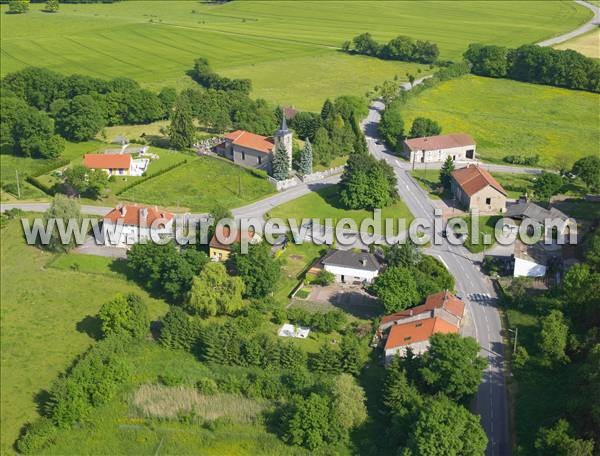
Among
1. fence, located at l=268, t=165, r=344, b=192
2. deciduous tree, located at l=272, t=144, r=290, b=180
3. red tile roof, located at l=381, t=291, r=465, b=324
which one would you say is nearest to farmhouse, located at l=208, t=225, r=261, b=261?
red tile roof, located at l=381, t=291, r=465, b=324

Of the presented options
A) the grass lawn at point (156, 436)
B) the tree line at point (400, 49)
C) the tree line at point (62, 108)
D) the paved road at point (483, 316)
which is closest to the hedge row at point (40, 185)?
the tree line at point (62, 108)

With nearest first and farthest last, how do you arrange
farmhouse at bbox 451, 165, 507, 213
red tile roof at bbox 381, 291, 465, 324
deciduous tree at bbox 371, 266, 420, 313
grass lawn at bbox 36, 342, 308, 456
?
grass lawn at bbox 36, 342, 308, 456
red tile roof at bbox 381, 291, 465, 324
deciduous tree at bbox 371, 266, 420, 313
farmhouse at bbox 451, 165, 507, 213

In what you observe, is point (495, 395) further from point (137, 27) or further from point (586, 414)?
point (137, 27)

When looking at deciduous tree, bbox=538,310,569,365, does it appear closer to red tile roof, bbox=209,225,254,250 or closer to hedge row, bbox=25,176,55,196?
red tile roof, bbox=209,225,254,250

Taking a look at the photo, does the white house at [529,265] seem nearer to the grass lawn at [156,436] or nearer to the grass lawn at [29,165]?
the grass lawn at [156,436]

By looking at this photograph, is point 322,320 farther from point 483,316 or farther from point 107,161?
point 107,161

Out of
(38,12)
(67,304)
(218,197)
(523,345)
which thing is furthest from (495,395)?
(38,12)

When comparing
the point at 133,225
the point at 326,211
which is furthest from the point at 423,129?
the point at 133,225
